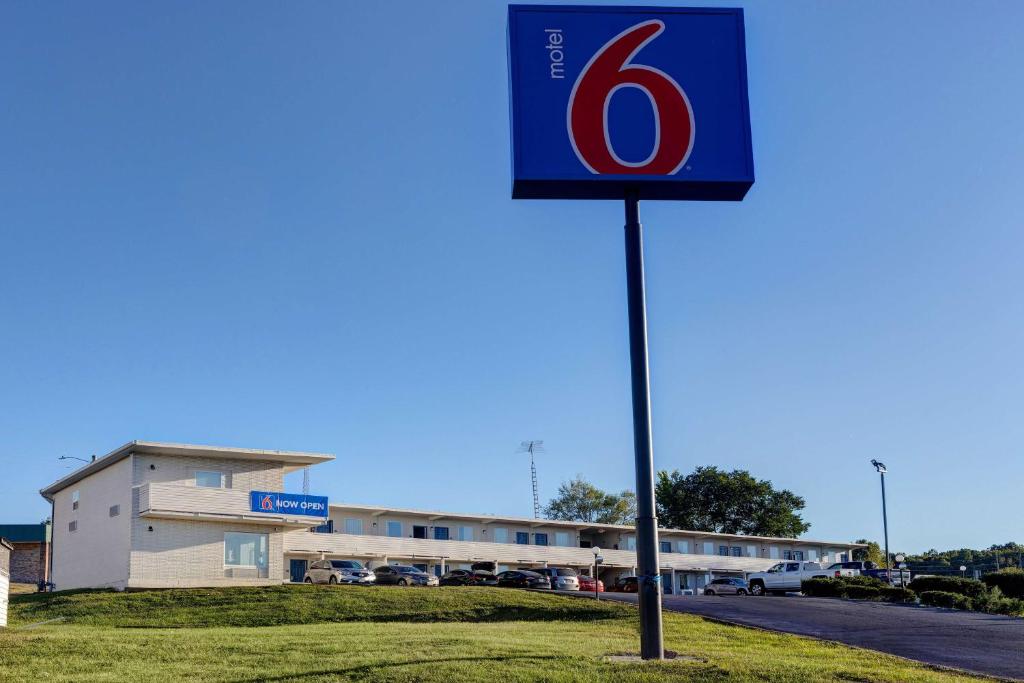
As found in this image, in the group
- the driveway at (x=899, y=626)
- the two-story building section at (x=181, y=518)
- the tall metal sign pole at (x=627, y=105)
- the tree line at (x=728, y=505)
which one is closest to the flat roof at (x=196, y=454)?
the two-story building section at (x=181, y=518)

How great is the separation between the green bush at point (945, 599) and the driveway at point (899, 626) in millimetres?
1113

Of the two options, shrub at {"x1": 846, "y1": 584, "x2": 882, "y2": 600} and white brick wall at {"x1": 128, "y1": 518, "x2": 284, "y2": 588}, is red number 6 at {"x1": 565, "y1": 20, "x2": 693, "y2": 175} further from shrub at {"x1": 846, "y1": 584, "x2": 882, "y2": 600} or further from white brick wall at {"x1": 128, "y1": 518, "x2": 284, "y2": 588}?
white brick wall at {"x1": 128, "y1": 518, "x2": 284, "y2": 588}

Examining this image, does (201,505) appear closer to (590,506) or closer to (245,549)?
(245,549)

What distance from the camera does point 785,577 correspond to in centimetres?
4972

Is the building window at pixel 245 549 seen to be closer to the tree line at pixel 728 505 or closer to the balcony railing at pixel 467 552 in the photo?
the balcony railing at pixel 467 552

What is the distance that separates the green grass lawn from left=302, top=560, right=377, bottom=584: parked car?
18018mm

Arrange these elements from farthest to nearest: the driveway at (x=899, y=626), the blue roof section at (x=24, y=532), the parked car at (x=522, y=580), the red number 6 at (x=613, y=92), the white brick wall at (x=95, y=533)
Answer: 1. the blue roof section at (x=24, y=532)
2. the parked car at (x=522, y=580)
3. the white brick wall at (x=95, y=533)
4. the driveway at (x=899, y=626)
5. the red number 6 at (x=613, y=92)

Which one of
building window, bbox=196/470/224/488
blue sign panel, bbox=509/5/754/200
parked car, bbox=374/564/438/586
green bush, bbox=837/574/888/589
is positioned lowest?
green bush, bbox=837/574/888/589

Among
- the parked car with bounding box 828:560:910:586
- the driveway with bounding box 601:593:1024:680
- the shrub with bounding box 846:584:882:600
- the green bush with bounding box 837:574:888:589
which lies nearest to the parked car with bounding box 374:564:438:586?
the driveway with bounding box 601:593:1024:680

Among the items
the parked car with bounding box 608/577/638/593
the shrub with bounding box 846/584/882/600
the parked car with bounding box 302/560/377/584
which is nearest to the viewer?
the shrub with bounding box 846/584/882/600

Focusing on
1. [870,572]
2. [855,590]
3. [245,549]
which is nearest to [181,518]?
[245,549]

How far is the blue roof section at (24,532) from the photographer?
6128 cm

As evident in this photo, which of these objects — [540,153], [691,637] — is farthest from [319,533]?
[540,153]

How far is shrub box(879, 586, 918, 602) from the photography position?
3641cm
